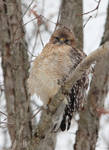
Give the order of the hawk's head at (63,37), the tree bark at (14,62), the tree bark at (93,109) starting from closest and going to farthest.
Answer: the tree bark at (93,109)
the tree bark at (14,62)
the hawk's head at (63,37)

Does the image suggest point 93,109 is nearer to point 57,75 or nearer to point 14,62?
point 57,75

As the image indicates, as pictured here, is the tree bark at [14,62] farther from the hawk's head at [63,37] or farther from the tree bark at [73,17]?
the tree bark at [73,17]

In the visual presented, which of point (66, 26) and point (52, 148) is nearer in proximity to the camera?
point (52, 148)

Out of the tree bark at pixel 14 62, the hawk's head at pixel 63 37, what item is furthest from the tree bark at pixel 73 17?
the tree bark at pixel 14 62

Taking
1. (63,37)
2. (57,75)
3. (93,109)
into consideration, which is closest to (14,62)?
(57,75)

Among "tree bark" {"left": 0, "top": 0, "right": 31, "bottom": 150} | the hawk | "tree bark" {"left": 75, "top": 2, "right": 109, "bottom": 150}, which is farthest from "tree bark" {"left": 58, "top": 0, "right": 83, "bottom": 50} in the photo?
"tree bark" {"left": 75, "top": 2, "right": 109, "bottom": 150}

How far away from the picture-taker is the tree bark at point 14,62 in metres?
4.14

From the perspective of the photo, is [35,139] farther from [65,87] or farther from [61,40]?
[61,40]

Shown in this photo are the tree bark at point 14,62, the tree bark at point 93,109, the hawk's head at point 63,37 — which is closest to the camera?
the tree bark at point 93,109

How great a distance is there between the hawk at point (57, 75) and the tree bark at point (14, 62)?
0.15m

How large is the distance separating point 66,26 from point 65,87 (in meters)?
1.76

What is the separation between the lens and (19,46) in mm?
4355

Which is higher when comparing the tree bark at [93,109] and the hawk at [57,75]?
the hawk at [57,75]

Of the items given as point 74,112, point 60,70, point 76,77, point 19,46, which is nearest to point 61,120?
point 74,112
